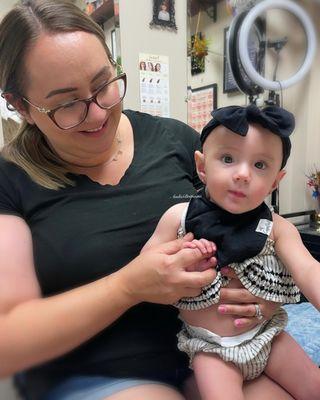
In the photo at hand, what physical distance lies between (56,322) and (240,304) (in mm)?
333

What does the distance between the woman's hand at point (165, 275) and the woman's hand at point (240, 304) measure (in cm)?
6

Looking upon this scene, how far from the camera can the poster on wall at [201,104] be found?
177 centimetres

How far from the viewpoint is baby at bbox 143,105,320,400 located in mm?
669

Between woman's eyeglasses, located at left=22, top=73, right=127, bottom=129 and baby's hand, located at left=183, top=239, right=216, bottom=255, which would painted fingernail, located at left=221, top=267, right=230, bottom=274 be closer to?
baby's hand, located at left=183, top=239, right=216, bottom=255

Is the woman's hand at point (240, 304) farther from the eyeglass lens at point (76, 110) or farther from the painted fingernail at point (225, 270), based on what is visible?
the eyeglass lens at point (76, 110)

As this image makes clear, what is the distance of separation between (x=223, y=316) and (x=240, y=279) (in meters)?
0.08

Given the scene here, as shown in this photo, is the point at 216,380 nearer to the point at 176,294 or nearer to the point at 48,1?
the point at 176,294

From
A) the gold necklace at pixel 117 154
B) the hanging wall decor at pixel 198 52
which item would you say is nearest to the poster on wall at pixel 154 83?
the hanging wall decor at pixel 198 52

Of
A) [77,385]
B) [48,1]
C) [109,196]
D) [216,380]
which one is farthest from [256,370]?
[48,1]

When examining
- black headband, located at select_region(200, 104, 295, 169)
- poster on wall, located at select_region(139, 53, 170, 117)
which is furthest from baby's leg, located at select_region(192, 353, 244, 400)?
poster on wall, located at select_region(139, 53, 170, 117)

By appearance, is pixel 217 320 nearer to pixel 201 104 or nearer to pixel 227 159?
pixel 227 159

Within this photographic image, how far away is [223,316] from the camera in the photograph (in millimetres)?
729

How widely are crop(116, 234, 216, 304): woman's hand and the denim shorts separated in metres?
0.15

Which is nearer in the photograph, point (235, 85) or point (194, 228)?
point (194, 228)
